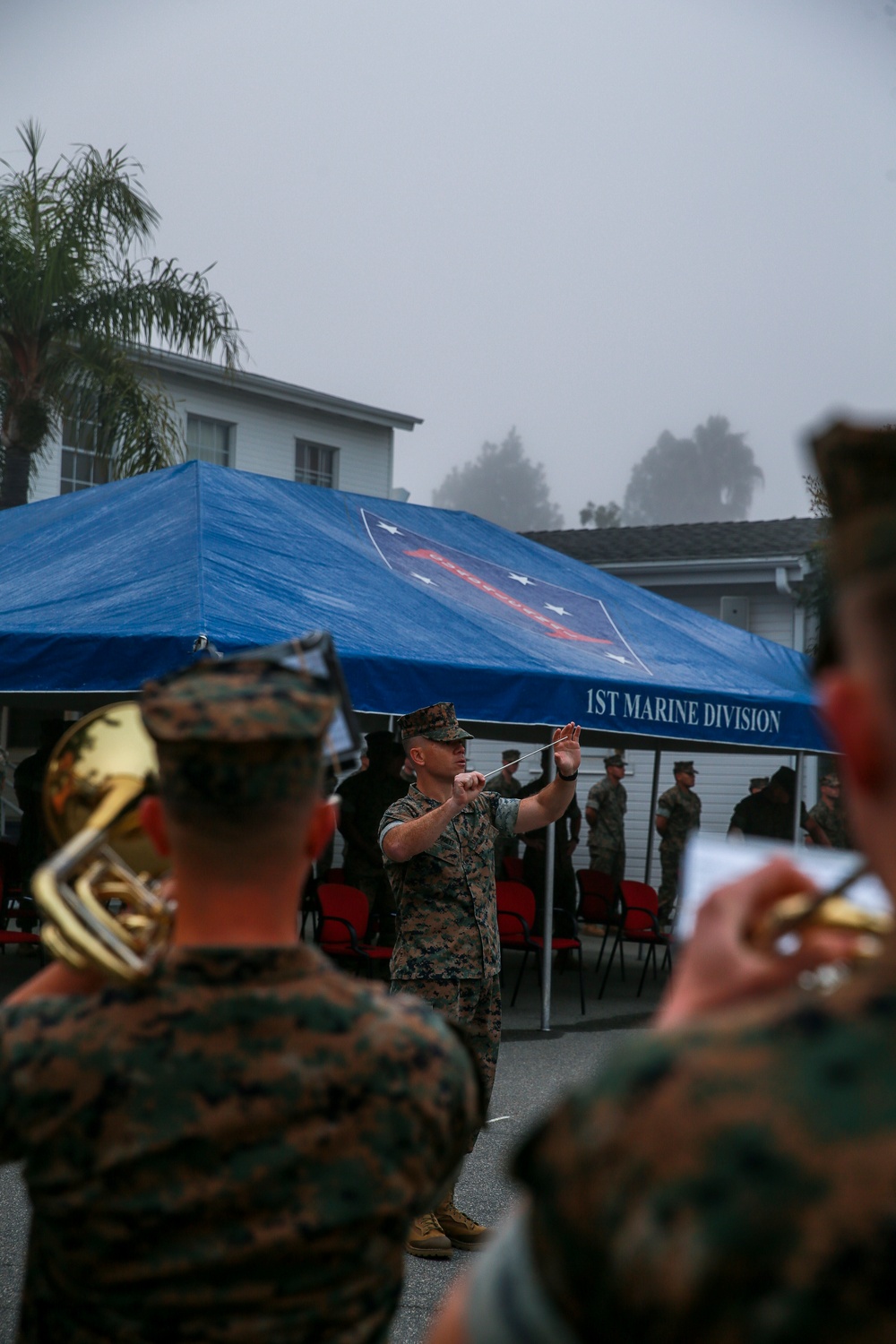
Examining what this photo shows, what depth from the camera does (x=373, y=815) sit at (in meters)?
12.6

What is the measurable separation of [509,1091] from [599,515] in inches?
2895

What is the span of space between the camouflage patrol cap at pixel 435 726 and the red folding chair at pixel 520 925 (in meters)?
5.37


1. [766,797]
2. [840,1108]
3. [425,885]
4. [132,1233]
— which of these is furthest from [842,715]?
[766,797]

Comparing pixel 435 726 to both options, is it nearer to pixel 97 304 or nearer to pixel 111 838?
pixel 111 838

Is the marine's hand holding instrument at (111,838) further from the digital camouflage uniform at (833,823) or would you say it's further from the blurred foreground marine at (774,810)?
the digital camouflage uniform at (833,823)

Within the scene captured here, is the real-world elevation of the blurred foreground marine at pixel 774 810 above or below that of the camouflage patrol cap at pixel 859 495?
below

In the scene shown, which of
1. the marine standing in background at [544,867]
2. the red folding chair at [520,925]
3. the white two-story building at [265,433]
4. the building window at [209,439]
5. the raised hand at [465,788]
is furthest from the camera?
the building window at [209,439]

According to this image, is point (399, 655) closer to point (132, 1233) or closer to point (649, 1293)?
point (132, 1233)

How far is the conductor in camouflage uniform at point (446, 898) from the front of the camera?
5.09m

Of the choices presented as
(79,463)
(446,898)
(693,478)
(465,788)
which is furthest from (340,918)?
(693,478)

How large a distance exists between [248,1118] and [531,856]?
42.0ft

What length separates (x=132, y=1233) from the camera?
1.59 m

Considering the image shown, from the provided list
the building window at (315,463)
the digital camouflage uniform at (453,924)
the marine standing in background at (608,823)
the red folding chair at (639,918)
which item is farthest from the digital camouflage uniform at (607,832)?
the digital camouflage uniform at (453,924)

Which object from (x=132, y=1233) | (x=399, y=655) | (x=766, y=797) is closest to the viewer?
(x=132, y=1233)
